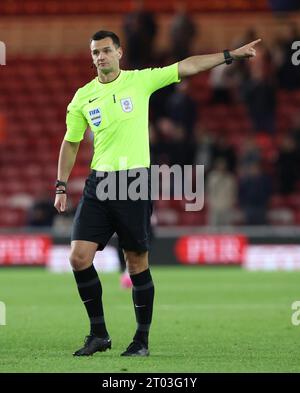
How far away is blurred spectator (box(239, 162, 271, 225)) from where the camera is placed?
64.0 ft

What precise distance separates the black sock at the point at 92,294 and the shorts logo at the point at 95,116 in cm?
104

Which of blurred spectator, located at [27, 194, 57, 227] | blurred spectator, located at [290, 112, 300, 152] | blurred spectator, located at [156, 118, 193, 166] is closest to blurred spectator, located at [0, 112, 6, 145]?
blurred spectator, located at [27, 194, 57, 227]

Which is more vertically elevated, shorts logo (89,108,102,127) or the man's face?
the man's face

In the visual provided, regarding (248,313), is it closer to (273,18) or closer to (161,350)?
(161,350)

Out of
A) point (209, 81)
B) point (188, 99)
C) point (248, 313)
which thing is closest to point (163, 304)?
point (248, 313)

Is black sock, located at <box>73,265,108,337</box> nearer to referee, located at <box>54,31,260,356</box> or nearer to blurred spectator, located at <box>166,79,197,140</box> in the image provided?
referee, located at <box>54,31,260,356</box>

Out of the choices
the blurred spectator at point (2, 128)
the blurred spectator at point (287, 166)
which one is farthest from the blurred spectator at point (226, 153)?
the blurred spectator at point (2, 128)

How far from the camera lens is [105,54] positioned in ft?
27.9

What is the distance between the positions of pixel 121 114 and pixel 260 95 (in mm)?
12137

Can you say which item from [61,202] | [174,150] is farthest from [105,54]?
[174,150]

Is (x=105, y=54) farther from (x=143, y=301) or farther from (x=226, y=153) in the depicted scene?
(x=226, y=153)

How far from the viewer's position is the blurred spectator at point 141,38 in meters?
20.7
